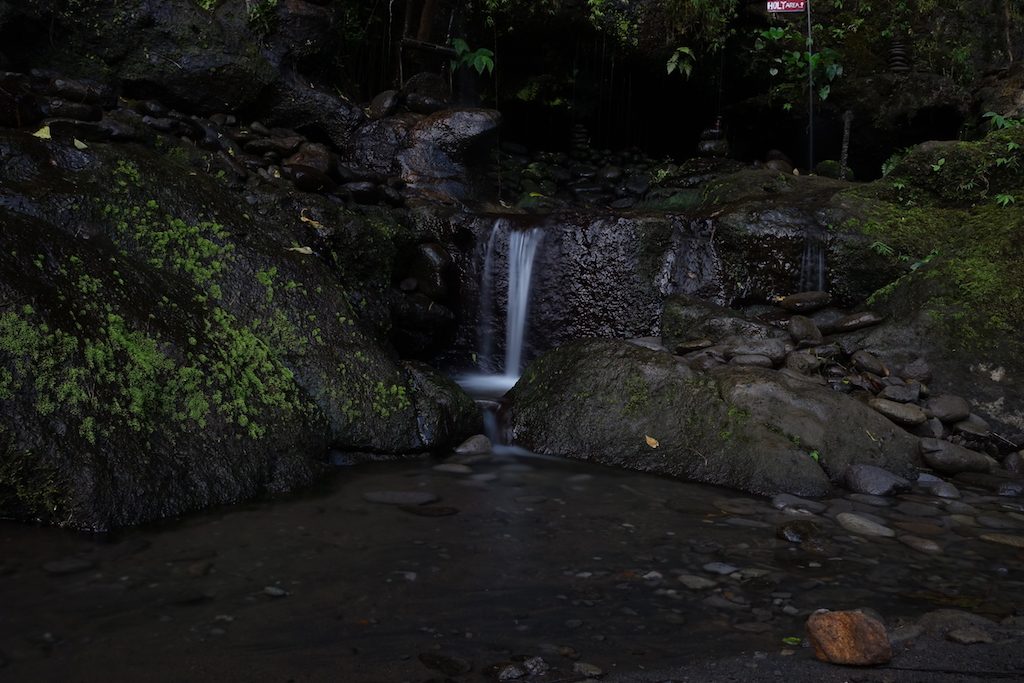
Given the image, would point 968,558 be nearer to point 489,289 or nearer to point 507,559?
point 507,559

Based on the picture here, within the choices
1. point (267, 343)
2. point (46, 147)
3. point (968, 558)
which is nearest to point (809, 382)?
point (968, 558)

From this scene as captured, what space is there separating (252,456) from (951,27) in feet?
40.3

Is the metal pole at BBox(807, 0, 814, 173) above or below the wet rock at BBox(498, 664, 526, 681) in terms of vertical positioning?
above

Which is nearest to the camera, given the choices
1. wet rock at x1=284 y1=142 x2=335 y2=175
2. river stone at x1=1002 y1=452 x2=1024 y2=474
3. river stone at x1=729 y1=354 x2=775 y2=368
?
river stone at x1=1002 y1=452 x2=1024 y2=474

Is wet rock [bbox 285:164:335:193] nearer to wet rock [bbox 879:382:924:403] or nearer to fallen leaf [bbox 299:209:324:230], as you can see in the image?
fallen leaf [bbox 299:209:324:230]

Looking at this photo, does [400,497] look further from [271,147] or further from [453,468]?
[271,147]

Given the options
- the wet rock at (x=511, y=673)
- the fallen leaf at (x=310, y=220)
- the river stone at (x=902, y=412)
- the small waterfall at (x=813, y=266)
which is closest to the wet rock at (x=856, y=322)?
the small waterfall at (x=813, y=266)

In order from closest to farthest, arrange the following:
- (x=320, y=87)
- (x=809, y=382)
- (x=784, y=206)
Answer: (x=809, y=382) → (x=784, y=206) → (x=320, y=87)

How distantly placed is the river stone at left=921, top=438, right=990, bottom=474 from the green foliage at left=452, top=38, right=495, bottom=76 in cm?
829

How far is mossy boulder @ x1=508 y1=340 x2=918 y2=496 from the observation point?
4.58 m

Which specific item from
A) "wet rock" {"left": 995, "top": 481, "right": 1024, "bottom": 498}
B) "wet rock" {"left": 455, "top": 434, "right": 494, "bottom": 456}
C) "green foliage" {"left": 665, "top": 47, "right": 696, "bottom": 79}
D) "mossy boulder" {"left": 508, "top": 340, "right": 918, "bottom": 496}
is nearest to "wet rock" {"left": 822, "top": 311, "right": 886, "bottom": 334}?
"mossy boulder" {"left": 508, "top": 340, "right": 918, "bottom": 496}

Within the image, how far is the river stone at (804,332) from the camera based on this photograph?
6219 millimetres

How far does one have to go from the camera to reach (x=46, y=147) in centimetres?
496

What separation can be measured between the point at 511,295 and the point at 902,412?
377 centimetres
